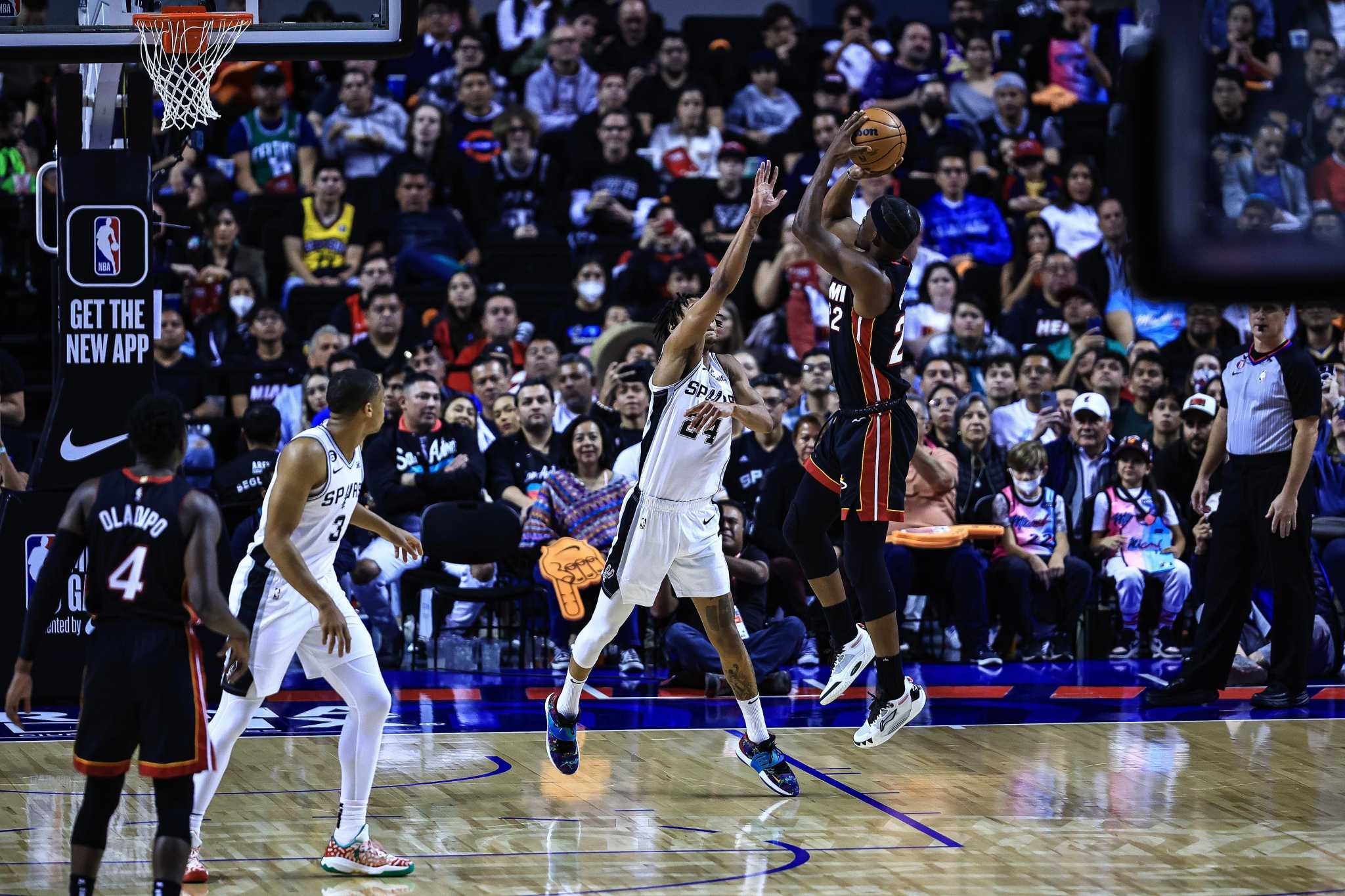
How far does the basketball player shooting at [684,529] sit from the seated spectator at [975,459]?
3.84 metres

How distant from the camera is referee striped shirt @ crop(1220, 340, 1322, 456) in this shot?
28.7 ft

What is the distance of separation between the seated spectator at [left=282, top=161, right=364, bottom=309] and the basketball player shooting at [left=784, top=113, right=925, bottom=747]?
681cm

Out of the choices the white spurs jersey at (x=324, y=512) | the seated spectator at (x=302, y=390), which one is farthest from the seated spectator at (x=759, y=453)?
the white spurs jersey at (x=324, y=512)

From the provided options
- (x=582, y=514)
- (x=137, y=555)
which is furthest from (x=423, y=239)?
(x=137, y=555)

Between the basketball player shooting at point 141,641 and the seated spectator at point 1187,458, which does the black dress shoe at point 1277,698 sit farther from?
the basketball player shooting at point 141,641

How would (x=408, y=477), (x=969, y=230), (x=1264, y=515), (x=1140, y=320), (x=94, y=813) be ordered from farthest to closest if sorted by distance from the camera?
Result: (x=969, y=230) < (x=1140, y=320) < (x=408, y=477) < (x=1264, y=515) < (x=94, y=813)

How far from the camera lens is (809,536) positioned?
768cm

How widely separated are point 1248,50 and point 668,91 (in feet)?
38.8

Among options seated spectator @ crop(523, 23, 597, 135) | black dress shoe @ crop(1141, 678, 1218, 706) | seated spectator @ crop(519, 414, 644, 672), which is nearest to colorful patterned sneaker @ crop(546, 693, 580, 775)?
seated spectator @ crop(519, 414, 644, 672)

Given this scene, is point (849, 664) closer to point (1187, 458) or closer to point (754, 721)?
point (754, 721)

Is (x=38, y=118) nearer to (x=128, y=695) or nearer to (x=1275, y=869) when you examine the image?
(x=128, y=695)

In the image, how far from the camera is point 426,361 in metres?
12.0

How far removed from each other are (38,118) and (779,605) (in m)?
7.42


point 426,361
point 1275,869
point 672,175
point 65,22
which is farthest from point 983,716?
point 672,175
